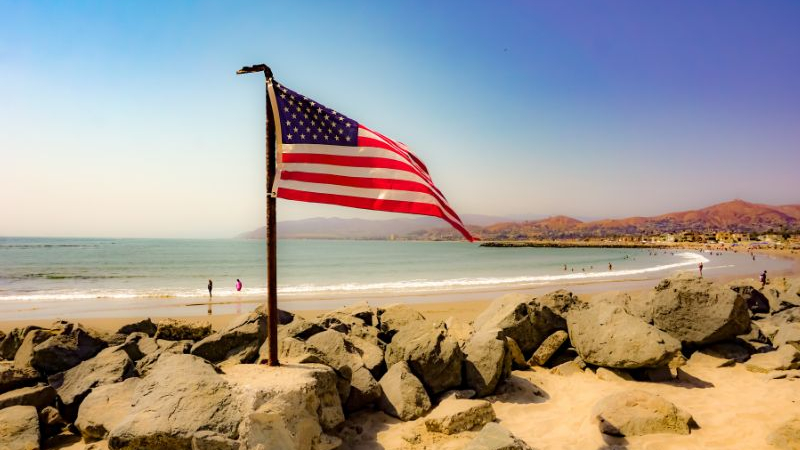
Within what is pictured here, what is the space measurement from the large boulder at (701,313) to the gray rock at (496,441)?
6894 millimetres

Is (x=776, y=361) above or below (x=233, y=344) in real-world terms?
below

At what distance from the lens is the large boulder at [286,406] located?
479cm

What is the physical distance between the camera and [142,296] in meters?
28.1

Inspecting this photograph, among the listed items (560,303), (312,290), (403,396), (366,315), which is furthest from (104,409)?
(312,290)

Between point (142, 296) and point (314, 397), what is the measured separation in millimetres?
28076

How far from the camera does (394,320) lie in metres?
10.5

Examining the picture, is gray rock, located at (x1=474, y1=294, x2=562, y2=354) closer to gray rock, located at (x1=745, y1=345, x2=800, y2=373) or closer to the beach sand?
the beach sand

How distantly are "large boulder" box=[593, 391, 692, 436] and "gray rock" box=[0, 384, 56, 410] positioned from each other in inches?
358

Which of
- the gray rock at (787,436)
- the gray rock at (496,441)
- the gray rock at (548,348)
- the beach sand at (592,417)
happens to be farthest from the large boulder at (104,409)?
the gray rock at (787,436)

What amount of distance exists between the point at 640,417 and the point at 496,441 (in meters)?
3.00

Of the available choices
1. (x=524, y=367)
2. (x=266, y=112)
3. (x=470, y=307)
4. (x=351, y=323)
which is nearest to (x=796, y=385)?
(x=524, y=367)

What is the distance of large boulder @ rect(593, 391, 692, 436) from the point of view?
6316 mm

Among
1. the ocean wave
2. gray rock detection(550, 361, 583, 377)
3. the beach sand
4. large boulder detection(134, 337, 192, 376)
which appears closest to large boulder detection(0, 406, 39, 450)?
the beach sand

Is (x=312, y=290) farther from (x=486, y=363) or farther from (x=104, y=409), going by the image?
(x=104, y=409)
